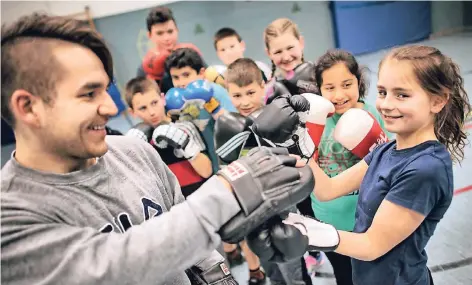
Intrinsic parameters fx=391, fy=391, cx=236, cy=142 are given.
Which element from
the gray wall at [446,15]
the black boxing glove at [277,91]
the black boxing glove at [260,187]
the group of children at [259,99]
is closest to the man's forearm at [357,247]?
the black boxing glove at [260,187]

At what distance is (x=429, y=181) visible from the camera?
122 cm

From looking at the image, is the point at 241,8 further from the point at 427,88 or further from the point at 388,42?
the point at 427,88

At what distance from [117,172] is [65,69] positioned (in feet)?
1.16

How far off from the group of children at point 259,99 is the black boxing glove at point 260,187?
0.57 m

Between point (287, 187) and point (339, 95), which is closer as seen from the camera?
point (287, 187)

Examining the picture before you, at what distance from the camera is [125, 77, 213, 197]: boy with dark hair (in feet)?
7.82

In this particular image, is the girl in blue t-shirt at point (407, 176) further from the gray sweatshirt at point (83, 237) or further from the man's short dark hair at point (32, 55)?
the man's short dark hair at point (32, 55)

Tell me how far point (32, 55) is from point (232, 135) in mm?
1294

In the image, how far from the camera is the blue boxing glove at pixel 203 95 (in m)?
2.53

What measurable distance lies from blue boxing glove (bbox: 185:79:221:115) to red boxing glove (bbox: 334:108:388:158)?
1.01m

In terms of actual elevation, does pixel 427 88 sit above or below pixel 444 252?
above

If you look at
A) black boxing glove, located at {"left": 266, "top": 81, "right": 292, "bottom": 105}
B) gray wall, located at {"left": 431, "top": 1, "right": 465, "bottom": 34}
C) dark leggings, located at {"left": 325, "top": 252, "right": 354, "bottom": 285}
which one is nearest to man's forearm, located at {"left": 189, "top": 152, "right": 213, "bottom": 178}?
black boxing glove, located at {"left": 266, "top": 81, "right": 292, "bottom": 105}

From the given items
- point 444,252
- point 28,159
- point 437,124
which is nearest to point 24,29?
point 28,159

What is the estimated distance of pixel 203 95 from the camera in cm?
253
